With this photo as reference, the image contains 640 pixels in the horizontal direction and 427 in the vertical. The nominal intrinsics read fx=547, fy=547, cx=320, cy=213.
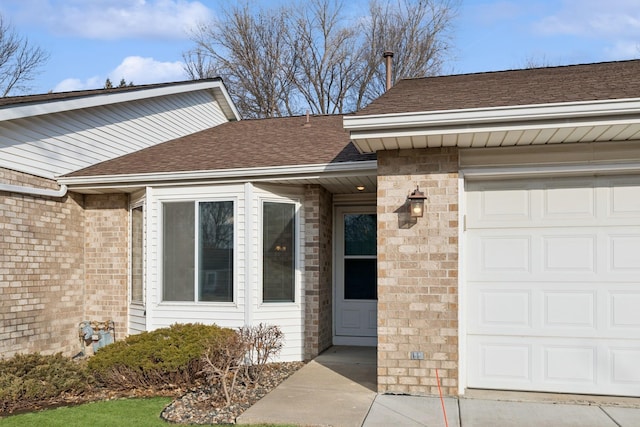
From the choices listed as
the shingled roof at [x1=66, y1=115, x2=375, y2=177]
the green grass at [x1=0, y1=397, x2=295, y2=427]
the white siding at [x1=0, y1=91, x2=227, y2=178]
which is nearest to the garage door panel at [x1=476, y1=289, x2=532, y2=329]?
the shingled roof at [x1=66, y1=115, x2=375, y2=177]

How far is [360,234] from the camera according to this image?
32.0 ft

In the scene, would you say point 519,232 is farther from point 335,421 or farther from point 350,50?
point 350,50

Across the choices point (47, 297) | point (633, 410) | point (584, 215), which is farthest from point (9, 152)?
point (633, 410)

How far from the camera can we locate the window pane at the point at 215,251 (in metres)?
8.57

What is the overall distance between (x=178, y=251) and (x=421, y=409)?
4.69 m

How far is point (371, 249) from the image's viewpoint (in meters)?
9.68

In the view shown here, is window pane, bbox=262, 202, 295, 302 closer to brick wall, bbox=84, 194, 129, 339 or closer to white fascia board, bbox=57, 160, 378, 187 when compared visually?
white fascia board, bbox=57, 160, 378, 187

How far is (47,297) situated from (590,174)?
7887 mm

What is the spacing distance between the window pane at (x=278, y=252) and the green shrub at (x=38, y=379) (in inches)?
112

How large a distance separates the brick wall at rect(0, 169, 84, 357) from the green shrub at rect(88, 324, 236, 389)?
1.73m

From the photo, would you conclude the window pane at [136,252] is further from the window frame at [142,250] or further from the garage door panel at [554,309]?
the garage door panel at [554,309]

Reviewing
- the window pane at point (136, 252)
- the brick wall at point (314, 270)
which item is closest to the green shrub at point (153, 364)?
the brick wall at point (314, 270)

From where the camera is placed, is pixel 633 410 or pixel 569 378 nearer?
pixel 633 410

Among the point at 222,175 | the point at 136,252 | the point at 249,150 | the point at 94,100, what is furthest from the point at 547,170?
the point at 94,100
